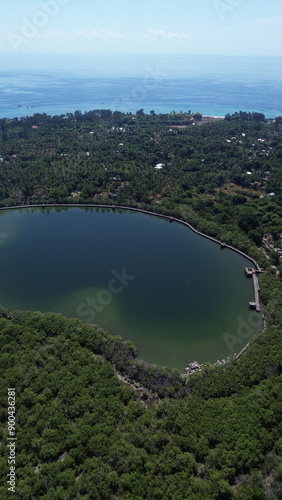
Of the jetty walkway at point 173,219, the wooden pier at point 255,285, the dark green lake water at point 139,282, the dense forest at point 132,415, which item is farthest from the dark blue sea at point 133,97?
the dense forest at point 132,415

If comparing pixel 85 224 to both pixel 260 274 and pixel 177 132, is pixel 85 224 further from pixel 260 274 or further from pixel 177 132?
pixel 177 132

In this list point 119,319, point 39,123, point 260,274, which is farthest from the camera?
point 39,123

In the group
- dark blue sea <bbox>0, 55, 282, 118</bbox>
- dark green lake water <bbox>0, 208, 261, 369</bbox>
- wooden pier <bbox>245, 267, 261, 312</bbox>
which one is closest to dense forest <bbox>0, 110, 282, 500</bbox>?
wooden pier <bbox>245, 267, 261, 312</bbox>

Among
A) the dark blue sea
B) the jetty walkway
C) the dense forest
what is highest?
→ the dark blue sea

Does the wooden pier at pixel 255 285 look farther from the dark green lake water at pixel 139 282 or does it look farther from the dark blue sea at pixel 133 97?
the dark blue sea at pixel 133 97

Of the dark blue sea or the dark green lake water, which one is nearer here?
the dark green lake water

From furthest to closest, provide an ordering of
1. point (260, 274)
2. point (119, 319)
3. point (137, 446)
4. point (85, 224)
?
point (85, 224)
point (260, 274)
point (119, 319)
point (137, 446)

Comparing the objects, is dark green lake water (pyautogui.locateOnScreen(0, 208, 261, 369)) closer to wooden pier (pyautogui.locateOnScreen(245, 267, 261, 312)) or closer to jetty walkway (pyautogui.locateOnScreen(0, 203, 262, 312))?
wooden pier (pyautogui.locateOnScreen(245, 267, 261, 312))

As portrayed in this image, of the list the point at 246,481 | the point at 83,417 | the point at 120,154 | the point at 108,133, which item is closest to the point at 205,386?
the point at 246,481
